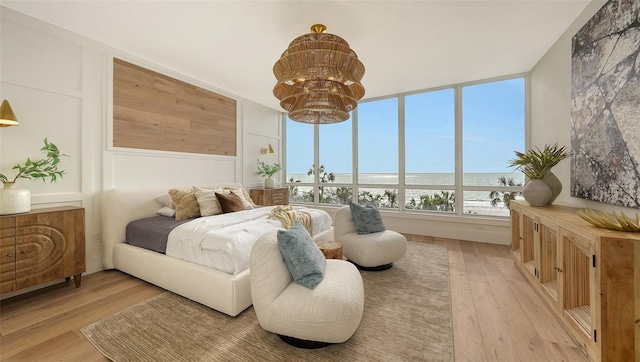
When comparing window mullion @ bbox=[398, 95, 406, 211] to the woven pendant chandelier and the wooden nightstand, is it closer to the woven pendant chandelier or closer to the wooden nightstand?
the wooden nightstand

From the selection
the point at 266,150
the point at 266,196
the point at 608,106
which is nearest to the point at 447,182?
the point at 608,106

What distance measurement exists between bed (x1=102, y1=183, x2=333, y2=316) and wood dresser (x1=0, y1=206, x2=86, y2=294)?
0.38 meters

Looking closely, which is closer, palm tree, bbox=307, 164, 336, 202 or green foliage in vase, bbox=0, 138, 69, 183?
green foliage in vase, bbox=0, 138, 69, 183

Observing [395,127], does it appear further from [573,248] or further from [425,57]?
[573,248]

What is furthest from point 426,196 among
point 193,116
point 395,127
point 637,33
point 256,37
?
point 193,116

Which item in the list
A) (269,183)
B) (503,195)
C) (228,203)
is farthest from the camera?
(269,183)

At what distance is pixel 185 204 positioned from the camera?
3045 millimetres

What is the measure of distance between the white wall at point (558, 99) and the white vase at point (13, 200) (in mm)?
5204

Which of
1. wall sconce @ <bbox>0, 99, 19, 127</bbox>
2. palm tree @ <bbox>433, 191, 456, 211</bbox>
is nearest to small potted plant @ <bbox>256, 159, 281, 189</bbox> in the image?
palm tree @ <bbox>433, 191, 456, 211</bbox>

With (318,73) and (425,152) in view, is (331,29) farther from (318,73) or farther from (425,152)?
(425,152)

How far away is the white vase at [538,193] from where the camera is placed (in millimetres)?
2400

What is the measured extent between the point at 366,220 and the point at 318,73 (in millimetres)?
1868

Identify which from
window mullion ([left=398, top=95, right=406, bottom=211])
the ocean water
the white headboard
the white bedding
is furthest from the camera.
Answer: window mullion ([left=398, top=95, right=406, bottom=211])

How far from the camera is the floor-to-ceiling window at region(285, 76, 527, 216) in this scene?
161 inches
